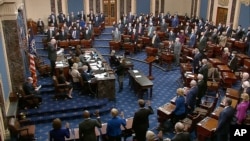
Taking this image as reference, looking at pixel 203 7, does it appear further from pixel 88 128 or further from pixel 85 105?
pixel 88 128

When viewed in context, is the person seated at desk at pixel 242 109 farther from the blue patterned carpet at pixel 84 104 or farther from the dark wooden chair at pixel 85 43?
the dark wooden chair at pixel 85 43

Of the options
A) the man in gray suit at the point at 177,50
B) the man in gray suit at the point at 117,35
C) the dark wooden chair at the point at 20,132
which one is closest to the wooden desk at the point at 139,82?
the man in gray suit at the point at 177,50

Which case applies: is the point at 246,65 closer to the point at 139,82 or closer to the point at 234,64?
the point at 234,64

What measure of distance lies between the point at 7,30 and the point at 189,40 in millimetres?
9408

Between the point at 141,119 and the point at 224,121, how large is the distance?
75.8 inches

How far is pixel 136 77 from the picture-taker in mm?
11578

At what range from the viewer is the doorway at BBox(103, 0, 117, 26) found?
2267 cm

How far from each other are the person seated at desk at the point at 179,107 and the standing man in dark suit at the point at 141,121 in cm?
117

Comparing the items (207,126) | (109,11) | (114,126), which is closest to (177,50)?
(207,126)

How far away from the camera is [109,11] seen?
2291cm

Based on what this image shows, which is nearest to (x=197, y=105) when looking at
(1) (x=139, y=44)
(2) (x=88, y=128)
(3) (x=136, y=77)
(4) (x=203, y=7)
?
(3) (x=136, y=77)

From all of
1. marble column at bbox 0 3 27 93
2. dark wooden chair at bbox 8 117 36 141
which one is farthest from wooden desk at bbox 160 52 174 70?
dark wooden chair at bbox 8 117 36 141

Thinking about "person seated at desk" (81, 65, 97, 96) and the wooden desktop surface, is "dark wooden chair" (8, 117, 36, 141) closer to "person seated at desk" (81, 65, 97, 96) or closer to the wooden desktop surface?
"person seated at desk" (81, 65, 97, 96)

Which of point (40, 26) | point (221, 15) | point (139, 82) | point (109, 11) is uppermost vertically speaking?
point (109, 11)
